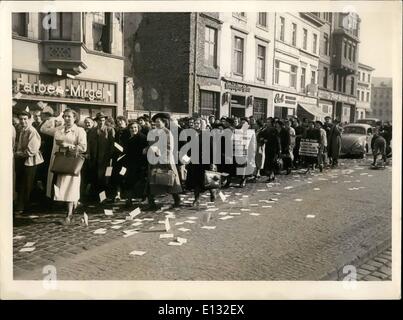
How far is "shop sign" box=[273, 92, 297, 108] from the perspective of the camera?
5.96m

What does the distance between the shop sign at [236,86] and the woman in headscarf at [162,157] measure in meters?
0.97

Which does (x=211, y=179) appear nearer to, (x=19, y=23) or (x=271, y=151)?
(x=271, y=151)

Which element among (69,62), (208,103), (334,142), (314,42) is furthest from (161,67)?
(334,142)

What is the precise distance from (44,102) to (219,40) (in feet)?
7.74

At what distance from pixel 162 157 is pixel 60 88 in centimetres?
157

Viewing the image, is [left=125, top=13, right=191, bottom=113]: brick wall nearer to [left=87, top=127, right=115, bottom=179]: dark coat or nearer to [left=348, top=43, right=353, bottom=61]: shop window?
[left=87, top=127, right=115, bottom=179]: dark coat

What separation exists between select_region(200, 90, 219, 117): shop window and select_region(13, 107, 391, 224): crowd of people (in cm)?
11

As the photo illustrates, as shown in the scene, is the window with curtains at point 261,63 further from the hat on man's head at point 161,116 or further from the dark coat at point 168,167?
the dark coat at point 168,167

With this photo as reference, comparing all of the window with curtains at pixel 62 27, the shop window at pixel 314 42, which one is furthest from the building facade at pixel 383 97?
the window with curtains at pixel 62 27

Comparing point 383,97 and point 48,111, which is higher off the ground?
point 383,97

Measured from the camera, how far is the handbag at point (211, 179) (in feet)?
19.2

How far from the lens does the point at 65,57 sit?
5352 millimetres

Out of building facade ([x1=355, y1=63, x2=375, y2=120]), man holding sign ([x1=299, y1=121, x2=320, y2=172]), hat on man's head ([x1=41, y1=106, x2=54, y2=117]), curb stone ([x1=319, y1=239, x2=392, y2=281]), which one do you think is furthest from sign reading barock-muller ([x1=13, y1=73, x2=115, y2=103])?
man holding sign ([x1=299, y1=121, x2=320, y2=172])
